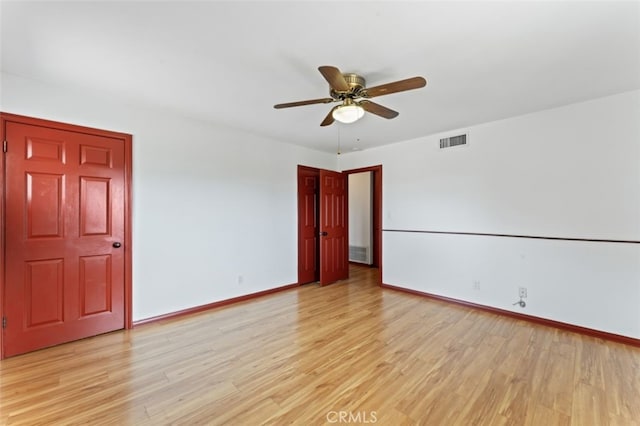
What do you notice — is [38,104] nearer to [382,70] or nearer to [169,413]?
[169,413]

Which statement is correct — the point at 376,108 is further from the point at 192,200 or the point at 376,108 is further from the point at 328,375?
the point at 192,200

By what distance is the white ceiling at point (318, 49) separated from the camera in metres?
1.59

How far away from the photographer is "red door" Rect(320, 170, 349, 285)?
4.78 m

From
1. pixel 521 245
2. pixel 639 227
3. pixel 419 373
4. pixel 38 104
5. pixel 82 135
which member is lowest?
pixel 419 373

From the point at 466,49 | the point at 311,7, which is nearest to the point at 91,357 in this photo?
the point at 311,7

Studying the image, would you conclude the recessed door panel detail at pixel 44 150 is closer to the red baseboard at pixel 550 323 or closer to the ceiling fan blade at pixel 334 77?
the ceiling fan blade at pixel 334 77

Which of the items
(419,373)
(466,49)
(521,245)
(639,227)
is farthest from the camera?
(521,245)

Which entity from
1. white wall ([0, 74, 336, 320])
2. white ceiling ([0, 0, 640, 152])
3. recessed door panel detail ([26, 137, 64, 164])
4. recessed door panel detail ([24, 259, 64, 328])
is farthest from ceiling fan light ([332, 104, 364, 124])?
recessed door panel detail ([24, 259, 64, 328])

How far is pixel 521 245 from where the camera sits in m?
3.29

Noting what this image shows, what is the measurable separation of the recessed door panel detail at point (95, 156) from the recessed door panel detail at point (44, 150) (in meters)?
0.15

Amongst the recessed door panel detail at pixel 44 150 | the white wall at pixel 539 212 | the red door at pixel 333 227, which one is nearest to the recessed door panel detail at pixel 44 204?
the recessed door panel detail at pixel 44 150

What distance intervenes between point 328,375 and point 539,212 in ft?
9.72

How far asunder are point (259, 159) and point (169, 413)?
3.19 m

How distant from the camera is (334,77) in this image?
1845 mm
